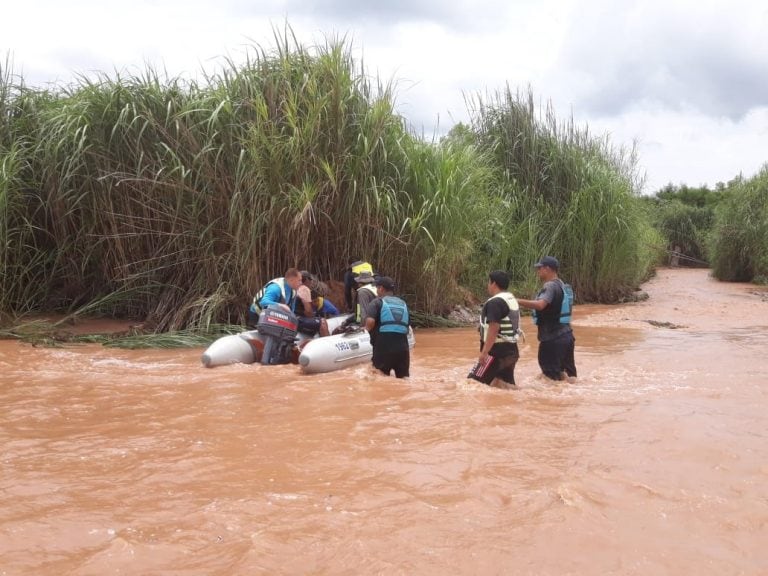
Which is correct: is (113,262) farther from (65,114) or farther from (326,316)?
(326,316)

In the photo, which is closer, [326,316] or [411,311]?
[326,316]

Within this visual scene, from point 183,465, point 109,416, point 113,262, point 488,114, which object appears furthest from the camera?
point 488,114

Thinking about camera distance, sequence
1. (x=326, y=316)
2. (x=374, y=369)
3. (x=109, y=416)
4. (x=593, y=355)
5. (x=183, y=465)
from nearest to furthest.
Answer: (x=183, y=465) < (x=109, y=416) < (x=374, y=369) < (x=326, y=316) < (x=593, y=355)

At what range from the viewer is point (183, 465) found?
3.73 meters

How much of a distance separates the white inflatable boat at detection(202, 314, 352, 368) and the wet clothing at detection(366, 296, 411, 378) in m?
1.62

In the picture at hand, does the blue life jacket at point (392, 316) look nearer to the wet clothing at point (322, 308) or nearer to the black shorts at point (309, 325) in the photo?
the black shorts at point (309, 325)

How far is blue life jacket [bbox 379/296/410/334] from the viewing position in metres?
6.36

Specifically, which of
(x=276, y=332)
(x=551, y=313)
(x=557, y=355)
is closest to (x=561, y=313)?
(x=551, y=313)

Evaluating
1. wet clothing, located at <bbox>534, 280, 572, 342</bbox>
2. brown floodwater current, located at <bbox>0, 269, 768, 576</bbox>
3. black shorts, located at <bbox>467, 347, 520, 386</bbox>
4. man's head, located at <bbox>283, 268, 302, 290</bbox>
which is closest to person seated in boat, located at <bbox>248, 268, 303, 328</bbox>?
man's head, located at <bbox>283, 268, 302, 290</bbox>

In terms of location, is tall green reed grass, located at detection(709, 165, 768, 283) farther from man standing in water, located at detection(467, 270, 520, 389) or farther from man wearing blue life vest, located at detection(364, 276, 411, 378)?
man wearing blue life vest, located at detection(364, 276, 411, 378)

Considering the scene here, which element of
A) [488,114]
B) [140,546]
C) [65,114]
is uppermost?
[488,114]

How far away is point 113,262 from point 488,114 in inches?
348

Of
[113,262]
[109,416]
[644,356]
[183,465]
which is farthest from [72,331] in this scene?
[644,356]

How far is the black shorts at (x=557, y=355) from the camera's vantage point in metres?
6.23
